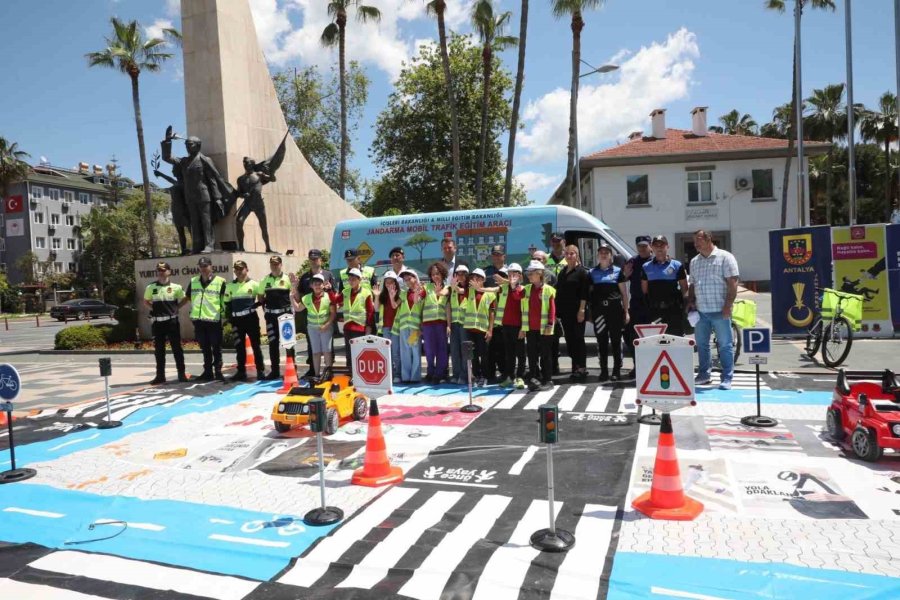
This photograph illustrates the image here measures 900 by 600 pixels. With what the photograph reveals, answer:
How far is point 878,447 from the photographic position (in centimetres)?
516

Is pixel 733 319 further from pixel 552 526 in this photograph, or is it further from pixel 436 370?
pixel 552 526

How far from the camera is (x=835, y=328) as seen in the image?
10.0 m

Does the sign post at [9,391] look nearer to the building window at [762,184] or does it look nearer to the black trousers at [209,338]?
the black trousers at [209,338]

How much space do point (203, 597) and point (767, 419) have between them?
572 cm

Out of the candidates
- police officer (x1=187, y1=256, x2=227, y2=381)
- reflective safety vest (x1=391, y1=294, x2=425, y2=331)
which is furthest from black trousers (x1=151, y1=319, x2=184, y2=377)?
reflective safety vest (x1=391, y1=294, x2=425, y2=331)

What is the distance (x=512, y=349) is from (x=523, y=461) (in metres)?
3.52

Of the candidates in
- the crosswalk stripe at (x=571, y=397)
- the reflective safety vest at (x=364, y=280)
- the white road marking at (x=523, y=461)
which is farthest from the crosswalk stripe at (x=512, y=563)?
the reflective safety vest at (x=364, y=280)

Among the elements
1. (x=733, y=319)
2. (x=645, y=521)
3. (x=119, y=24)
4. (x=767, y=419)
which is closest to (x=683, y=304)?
(x=733, y=319)

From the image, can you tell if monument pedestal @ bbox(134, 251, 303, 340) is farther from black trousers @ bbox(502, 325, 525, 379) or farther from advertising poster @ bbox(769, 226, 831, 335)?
advertising poster @ bbox(769, 226, 831, 335)

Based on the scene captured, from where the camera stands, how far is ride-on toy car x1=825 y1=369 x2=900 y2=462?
5145 mm

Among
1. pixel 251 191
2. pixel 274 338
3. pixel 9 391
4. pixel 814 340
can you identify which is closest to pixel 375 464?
pixel 9 391

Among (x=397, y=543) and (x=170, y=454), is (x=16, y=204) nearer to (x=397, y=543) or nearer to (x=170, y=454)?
(x=170, y=454)

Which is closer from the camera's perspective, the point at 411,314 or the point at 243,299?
the point at 411,314

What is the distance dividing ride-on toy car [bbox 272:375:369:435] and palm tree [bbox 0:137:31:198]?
50537mm
